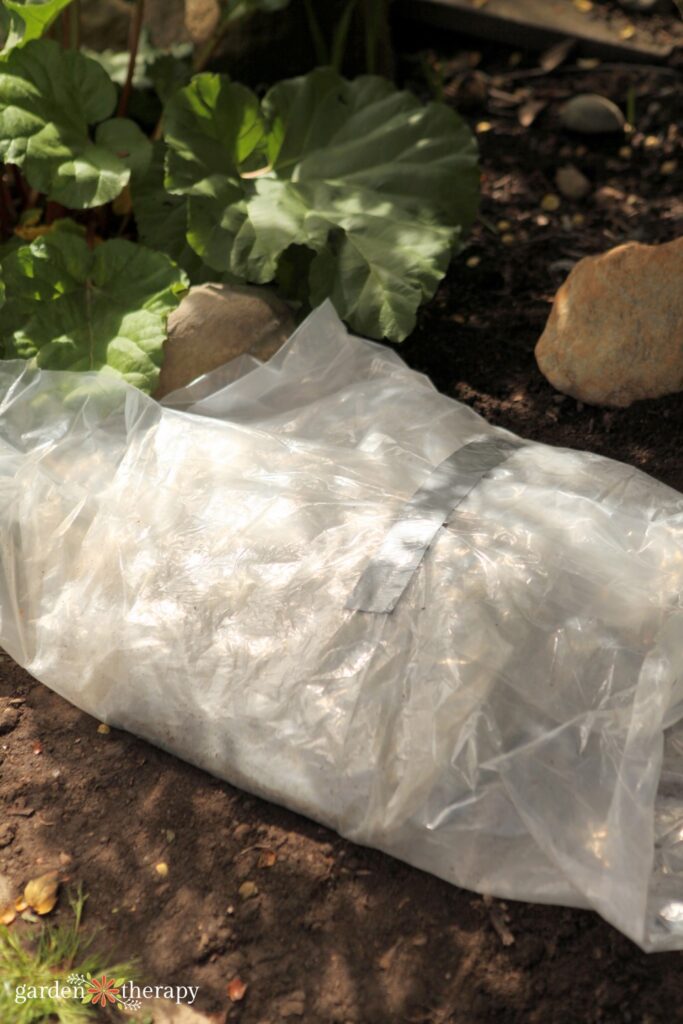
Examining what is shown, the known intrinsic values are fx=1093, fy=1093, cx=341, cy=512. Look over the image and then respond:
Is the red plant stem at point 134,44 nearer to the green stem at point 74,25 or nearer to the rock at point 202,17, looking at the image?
the green stem at point 74,25

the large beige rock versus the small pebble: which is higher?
the large beige rock

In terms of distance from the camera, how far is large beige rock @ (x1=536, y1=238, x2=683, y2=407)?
2.81m

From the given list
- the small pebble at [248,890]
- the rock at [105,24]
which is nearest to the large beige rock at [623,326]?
the small pebble at [248,890]

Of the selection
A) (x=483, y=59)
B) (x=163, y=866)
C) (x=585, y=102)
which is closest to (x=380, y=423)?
(x=163, y=866)

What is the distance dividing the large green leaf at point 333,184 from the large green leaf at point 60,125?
187 mm

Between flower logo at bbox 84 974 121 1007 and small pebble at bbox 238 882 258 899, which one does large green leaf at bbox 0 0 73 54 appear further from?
flower logo at bbox 84 974 121 1007

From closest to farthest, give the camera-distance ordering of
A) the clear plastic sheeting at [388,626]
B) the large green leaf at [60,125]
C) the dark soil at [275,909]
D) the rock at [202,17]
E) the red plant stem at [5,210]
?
the dark soil at [275,909]
the clear plastic sheeting at [388,626]
the large green leaf at [60,125]
the red plant stem at [5,210]
the rock at [202,17]

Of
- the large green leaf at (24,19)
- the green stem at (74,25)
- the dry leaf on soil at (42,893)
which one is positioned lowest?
the dry leaf on soil at (42,893)

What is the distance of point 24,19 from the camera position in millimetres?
2773

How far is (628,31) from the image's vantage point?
4234 mm

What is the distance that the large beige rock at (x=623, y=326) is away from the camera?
2.81 m

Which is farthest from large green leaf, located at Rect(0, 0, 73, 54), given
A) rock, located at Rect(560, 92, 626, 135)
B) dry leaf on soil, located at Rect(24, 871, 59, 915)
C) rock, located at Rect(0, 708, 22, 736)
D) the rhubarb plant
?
dry leaf on soil, located at Rect(24, 871, 59, 915)

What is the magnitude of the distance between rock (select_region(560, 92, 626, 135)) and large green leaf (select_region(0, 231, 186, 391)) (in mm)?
1769

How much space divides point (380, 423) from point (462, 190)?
2.88ft
